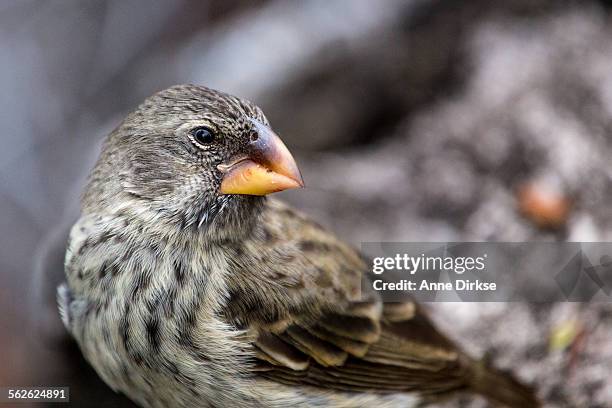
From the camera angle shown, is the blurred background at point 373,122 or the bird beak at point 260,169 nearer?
Answer: the bird beak at point 260,169

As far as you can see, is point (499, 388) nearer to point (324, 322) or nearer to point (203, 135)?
point (324, 322)

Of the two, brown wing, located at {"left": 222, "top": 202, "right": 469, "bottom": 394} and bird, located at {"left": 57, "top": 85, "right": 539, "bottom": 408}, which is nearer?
bird, located at {"left": 57, "top": 85, "right": 539, "bottom": 408}

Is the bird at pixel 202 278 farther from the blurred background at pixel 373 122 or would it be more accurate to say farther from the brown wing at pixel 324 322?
the blurred background at pixel 373 122

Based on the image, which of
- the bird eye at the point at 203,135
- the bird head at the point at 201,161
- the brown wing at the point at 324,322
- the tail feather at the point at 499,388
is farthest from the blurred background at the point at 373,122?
the bird eye at the point at 203,135

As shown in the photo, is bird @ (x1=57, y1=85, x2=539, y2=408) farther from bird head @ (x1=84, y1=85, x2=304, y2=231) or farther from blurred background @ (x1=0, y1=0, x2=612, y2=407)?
blurred background @ (x1=0, y1=0, x2=612, y2=407)

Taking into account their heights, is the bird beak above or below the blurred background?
below

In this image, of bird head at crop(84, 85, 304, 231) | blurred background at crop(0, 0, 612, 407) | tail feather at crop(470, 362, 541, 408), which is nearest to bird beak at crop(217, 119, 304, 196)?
bird head at crop(84, 85, 304, 231)
